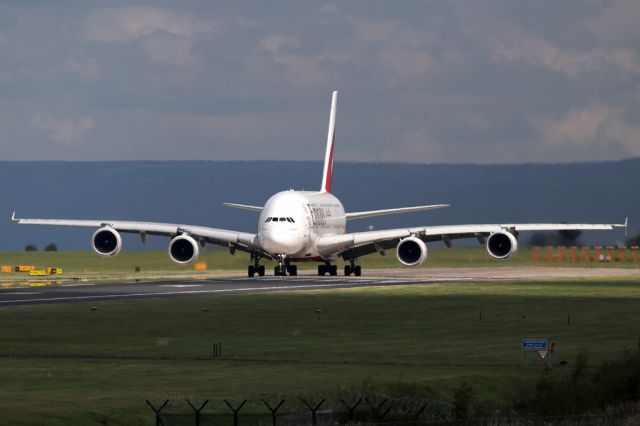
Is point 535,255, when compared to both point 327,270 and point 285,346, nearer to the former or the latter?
point 327,270

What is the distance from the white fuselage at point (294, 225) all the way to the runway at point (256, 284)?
6.44 feet

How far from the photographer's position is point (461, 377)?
4278 cm

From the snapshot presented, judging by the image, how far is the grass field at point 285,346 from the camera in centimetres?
3925

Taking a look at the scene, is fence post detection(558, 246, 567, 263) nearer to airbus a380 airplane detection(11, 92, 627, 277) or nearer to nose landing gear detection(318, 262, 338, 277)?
airbus a380 airplane detection(11, 92, 627, 277)

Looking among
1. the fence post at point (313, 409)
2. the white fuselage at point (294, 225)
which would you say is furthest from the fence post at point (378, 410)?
the white fuselage at point (294, 225)

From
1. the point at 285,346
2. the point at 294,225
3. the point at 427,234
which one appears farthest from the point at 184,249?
the point at 285,346

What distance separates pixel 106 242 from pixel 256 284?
16584 mm

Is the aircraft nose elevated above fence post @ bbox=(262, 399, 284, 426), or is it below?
above

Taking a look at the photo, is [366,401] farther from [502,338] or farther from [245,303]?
[245,303]

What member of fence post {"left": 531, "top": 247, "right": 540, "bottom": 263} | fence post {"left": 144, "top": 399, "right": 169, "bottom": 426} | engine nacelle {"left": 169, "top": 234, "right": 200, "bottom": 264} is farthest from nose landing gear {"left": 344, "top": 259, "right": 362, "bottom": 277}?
fence post {"left": 144, "top": 399, "right": 169, "bottom": 426}

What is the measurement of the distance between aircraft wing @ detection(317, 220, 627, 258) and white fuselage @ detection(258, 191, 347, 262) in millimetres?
1118

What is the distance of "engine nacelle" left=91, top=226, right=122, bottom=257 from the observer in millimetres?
103125

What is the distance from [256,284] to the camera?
91.1 meters

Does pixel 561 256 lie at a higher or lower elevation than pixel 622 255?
lower
